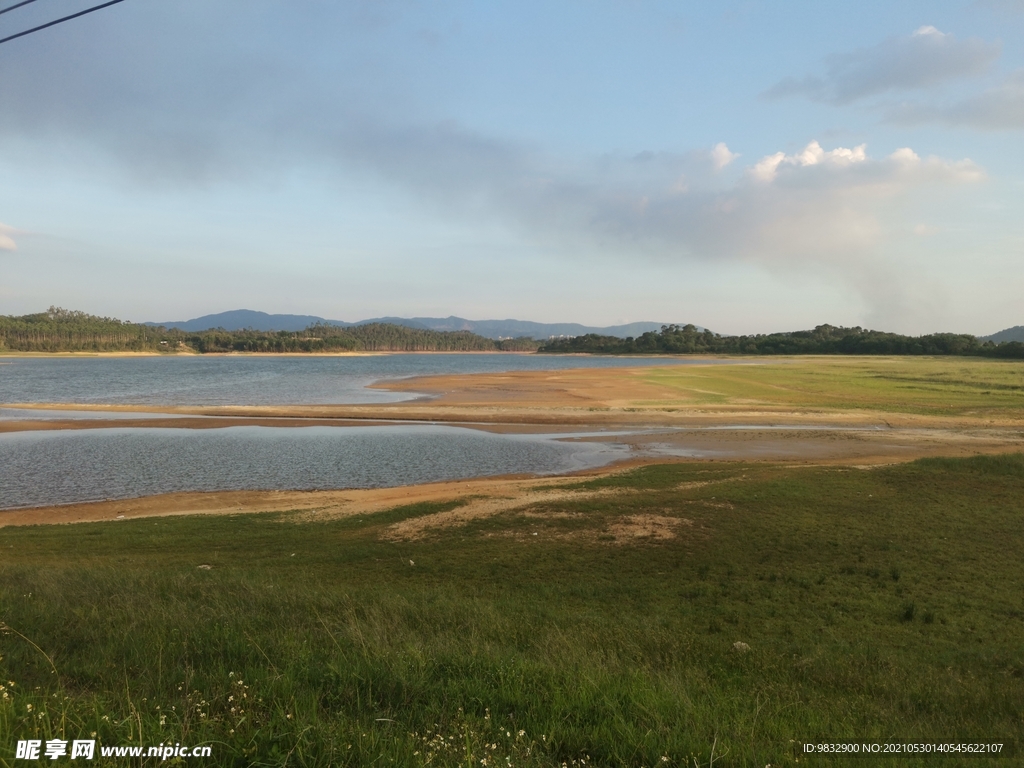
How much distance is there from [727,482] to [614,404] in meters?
30.7

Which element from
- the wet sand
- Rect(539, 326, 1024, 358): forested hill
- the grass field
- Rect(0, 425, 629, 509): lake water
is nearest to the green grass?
the wet sand

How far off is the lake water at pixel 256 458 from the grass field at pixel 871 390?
25.8 metres

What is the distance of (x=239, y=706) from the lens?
170 inches

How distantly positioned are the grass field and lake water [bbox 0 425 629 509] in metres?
25.8

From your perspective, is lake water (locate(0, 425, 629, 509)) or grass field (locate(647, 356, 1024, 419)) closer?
lake water (locate(0, 425, 629, 509))

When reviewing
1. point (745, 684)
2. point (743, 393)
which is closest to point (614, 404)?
point (743, 393)

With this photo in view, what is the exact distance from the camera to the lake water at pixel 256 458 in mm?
23781

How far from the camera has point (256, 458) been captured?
29000 millimetres

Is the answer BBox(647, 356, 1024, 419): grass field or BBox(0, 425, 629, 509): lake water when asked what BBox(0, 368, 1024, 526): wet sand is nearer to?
BBox(0, 425, 629, 509): lake water

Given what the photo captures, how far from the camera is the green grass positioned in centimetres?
416

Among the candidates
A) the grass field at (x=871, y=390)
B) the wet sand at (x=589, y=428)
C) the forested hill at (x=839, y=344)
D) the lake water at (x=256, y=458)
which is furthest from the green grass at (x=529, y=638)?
the forested hill at (x=839, y=344)

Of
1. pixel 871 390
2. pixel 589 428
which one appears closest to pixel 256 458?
pixel 589 428

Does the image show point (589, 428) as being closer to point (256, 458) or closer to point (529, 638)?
point (256, 458)

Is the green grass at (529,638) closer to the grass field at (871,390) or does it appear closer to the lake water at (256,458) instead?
the lake water at (256,458)
